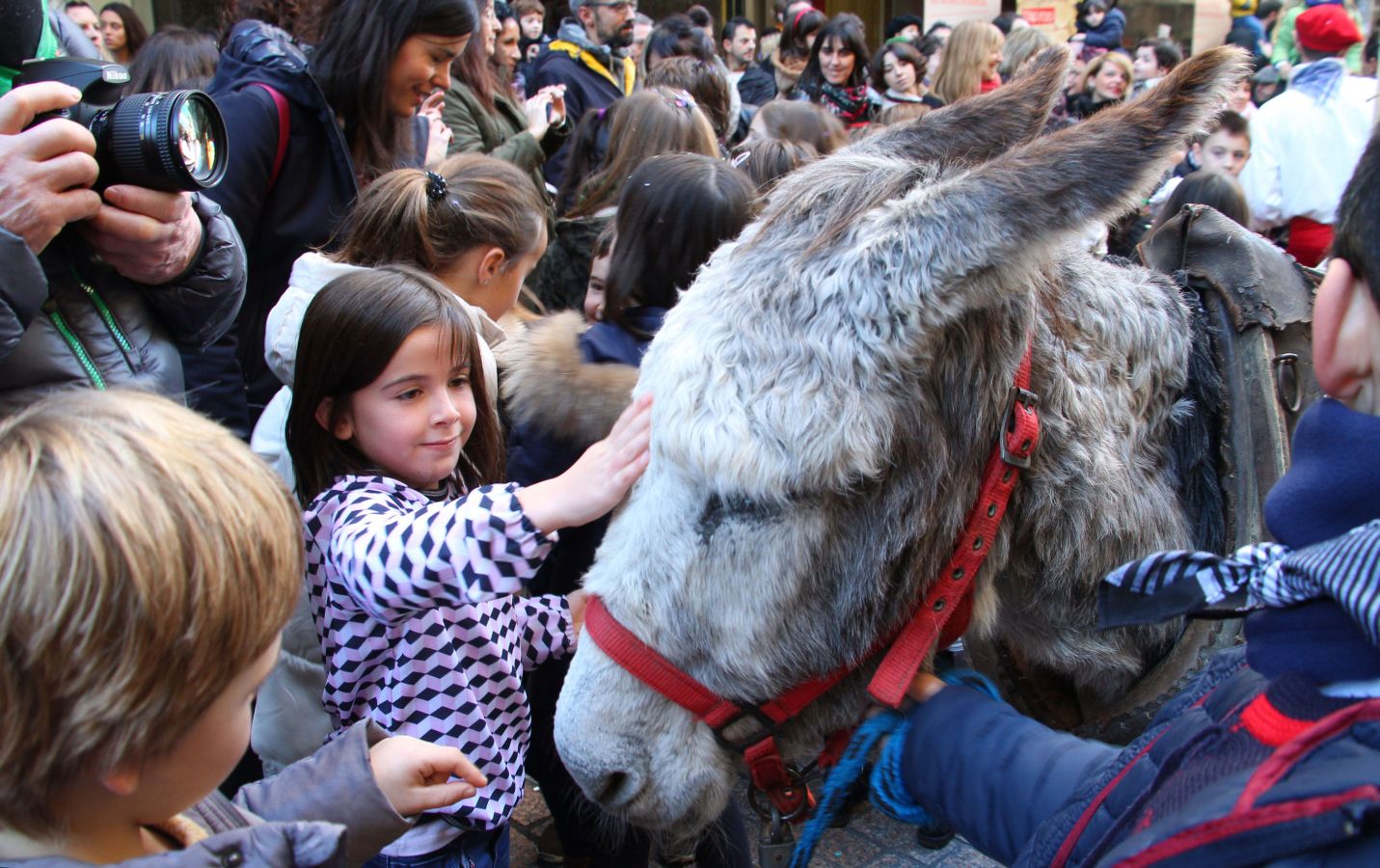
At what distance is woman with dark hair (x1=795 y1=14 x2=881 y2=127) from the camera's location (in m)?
7.03

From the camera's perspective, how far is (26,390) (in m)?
1.97

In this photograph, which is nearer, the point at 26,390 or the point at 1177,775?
the point at 1177,775

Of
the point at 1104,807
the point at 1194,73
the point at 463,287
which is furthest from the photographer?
the point at 463,287

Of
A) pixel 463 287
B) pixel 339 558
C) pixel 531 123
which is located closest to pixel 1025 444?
pixel 339 558

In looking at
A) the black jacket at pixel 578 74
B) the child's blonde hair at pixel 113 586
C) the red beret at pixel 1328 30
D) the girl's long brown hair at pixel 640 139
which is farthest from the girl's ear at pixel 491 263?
the red beret at pixel 1328 30

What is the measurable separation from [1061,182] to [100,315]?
1804 millimetres

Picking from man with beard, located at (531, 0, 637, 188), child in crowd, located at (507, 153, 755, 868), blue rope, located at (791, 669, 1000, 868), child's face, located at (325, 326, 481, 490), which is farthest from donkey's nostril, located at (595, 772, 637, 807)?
man with beard, located at (531, 0, 637, 188)

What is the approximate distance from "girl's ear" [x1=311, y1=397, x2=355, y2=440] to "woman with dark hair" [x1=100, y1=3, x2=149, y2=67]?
6705 millimetres

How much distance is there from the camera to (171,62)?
14.0 ft

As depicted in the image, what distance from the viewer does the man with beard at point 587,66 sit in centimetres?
615

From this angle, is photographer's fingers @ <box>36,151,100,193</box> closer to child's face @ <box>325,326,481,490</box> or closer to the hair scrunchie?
child's face @ <box>325,326,481,490</box>

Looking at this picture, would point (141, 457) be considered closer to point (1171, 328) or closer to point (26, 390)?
point (26, 390)

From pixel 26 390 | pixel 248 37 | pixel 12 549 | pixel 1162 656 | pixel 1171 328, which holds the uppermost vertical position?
pixel 248 37

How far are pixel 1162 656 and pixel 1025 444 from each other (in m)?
0.62
